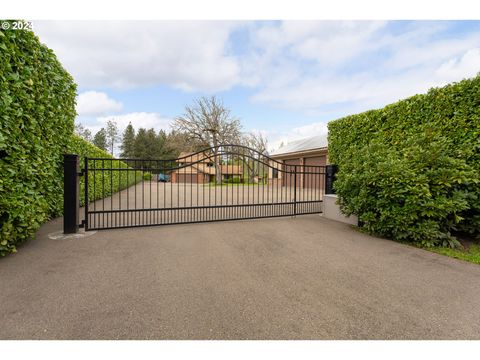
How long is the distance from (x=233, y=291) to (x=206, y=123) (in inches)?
810

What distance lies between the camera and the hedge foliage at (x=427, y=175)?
327 centimetres

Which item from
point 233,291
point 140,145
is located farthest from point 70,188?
point 140,145

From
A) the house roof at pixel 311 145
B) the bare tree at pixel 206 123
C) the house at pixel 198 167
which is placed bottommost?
the house at pixel 198 167

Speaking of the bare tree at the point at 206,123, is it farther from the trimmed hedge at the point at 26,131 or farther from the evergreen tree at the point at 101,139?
the evergreen tree at the point at 101,139

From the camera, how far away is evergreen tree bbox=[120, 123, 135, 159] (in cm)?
4084

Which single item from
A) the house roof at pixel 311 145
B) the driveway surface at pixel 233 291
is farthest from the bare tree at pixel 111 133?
the driveway surface at pixel 233 291

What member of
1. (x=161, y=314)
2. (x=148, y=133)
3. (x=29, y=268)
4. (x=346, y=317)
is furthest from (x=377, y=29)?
(x=148, y=133)

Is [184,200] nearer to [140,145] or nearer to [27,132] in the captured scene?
[27,132]

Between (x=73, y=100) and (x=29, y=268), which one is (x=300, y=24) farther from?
(x=29, y=268)

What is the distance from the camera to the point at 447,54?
4961mm

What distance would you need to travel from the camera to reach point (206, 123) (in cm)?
2114

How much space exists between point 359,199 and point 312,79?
19.2ft

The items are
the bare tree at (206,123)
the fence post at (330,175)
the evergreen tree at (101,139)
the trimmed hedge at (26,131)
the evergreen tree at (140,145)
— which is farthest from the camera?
the evergreen tree at (101,139)

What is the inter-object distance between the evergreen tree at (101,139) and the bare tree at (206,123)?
2901cm
